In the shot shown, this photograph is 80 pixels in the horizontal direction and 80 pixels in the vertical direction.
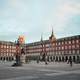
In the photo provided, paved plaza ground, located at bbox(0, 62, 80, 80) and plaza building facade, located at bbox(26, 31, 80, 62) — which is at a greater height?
plaza building facade, located at bbox(26, 31, 80, 62)

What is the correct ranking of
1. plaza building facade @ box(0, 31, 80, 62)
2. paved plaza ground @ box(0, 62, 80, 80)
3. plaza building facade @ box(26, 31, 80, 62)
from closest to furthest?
1. paved plaza ground @ box(0, 62, 80, 80)
2. plaza building facade @ box(26, 31, 80, 62)
3. plaza building facade @ box(0, 31, 80, 62)

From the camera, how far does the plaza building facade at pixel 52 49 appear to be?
125 meters

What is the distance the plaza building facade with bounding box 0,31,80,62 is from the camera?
125 meters

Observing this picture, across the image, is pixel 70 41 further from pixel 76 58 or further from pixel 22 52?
pixel 22 52

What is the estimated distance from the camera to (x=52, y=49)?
144125 mm

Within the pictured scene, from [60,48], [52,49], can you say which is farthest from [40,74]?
[52,49]

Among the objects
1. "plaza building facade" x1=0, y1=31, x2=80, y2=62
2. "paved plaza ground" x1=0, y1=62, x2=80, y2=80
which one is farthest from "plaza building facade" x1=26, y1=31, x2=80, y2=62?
"paved plaza ground" x1=0, y1=62, x2=80, y2=80

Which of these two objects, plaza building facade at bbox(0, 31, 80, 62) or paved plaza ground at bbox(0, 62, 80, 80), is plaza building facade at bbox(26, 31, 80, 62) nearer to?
plaza building facade at bbox(0, 31, 80, 62)

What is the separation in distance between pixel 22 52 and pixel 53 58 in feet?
277

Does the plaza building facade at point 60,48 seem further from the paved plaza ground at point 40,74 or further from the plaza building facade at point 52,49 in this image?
the paved plaza ground at point 40,74

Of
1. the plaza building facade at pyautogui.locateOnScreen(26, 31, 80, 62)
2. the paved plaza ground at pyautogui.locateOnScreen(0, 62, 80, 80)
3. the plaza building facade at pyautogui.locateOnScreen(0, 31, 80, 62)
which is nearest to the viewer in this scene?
the paved plaza ground at pyautogui.locateOnScreen(0, 62, 80, 80)

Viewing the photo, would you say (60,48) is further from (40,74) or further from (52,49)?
(40,74)

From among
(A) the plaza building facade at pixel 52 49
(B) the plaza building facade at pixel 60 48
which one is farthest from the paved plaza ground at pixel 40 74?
(B) the plaza building facade at pixel 60 48

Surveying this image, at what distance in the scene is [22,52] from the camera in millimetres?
61188
